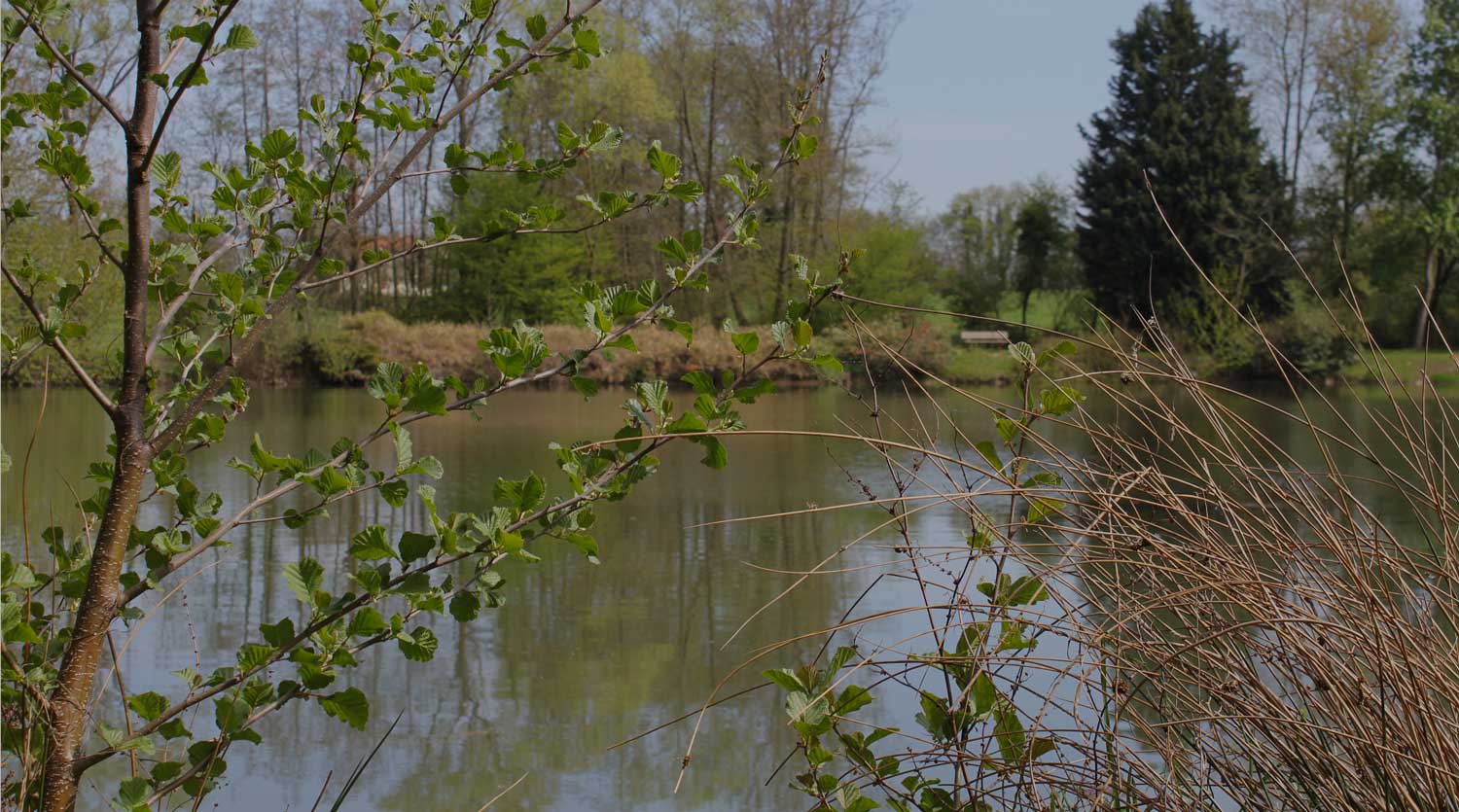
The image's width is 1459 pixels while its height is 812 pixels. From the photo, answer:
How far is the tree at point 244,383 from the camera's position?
4.71ft

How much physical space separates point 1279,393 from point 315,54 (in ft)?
68.1

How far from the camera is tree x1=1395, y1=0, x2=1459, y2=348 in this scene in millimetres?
25297

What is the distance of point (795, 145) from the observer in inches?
67.9

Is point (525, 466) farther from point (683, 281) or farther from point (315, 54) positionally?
point (315, 54)

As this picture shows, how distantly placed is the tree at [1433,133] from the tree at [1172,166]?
3.37m

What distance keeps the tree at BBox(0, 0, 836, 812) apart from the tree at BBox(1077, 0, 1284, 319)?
2319 centimetres

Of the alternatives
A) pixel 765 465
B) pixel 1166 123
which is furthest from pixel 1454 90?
pixel 765 465

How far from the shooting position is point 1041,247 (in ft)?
109

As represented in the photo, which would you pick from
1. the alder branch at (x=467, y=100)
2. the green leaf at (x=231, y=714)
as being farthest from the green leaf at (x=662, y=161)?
the green leaf at (x=231, y=714)

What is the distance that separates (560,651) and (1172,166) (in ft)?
76.1

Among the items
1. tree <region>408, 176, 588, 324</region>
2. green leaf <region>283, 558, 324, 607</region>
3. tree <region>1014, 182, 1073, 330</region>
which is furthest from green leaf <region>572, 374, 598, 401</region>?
tree <region>1014, 182, 1073, 330</region>

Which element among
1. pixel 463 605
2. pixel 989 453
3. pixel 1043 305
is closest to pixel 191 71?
pixel 463 605

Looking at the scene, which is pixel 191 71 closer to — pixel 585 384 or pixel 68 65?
pixel 68 65

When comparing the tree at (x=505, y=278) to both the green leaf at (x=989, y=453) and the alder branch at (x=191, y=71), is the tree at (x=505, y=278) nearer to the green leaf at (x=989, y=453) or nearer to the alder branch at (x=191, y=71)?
the green leaf at (x=989, y=453)
